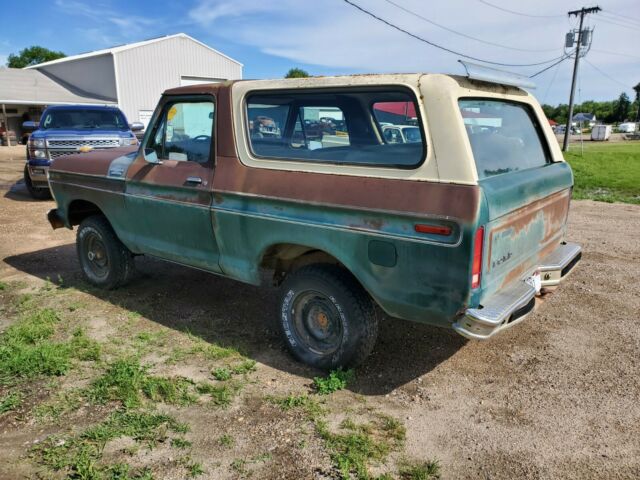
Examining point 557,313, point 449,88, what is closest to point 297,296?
point 449,88

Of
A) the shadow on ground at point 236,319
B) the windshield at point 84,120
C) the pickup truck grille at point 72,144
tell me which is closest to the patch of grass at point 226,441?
the shadow on ground at point 236,319

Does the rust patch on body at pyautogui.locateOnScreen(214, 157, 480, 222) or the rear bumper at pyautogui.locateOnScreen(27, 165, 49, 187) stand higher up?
the rust patch on body at pyautogui.locateOnScreen(214, 157, 480, 222)

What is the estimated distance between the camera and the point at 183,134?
14.2 feet

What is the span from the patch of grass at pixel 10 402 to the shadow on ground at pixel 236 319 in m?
1.34

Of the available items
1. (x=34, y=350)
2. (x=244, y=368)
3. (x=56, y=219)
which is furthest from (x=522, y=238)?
(x=56, y=219)

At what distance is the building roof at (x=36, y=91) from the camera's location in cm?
3016

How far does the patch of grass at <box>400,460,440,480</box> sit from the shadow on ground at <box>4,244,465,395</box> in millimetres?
753

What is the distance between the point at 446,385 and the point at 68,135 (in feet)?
30.9

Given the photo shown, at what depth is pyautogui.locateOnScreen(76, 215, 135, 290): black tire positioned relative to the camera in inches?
199

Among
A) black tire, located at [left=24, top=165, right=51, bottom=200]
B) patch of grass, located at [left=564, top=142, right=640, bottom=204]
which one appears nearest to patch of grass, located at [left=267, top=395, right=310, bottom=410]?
patch of grass, located at [left=564, top=142, right=640, bottom=204]

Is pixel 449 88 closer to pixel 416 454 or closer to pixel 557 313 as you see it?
pixel 416 454

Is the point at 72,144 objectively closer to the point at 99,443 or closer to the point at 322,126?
the point at 322,126

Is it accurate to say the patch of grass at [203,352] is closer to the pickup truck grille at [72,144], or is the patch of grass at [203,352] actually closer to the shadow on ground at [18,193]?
the pickup truck grille at [72,144]

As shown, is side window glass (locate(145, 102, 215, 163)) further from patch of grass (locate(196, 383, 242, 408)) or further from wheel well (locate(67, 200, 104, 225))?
patch of grass (locate(196, 383, 242, 408))
